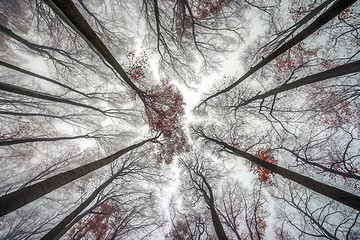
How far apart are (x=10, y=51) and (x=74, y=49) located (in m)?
4.20

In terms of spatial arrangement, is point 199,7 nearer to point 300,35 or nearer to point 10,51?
point 300,35

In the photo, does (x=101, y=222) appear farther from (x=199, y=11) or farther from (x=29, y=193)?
(x=199, y=11)

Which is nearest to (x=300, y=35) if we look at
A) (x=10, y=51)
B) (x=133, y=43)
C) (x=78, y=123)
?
(x=133, y=43)

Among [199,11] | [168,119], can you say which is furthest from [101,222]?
[199,11]

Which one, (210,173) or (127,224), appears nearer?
(127,224)

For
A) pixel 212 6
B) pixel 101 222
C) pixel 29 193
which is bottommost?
pixel 29 193

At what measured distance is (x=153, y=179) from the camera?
11109 mm

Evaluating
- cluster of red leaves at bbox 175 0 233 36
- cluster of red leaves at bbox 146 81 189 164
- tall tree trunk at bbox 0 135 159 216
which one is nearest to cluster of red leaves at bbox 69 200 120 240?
cluster of red leaves at bbox 146 81 189 164

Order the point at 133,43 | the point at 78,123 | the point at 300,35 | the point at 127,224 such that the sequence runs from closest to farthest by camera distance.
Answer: the point at 300,35 < the point at 133,43 < the point at 127,224 < the point at 78,123

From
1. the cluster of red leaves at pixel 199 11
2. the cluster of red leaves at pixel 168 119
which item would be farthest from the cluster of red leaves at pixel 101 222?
the cluster of red leaves at pixel 199 11

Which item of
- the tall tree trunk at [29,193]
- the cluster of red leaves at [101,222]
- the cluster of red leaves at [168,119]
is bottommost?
the tall tree trunk at [29,193]

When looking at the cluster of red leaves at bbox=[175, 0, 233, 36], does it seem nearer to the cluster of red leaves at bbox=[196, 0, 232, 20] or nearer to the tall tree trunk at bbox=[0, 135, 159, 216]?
the cluster of red leaves at bbox=[196, 0, 232, 20]

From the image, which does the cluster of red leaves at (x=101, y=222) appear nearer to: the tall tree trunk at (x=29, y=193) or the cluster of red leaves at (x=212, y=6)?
the tall tree trunk at (x=29, y=193)

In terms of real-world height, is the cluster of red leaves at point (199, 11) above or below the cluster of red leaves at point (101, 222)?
above
